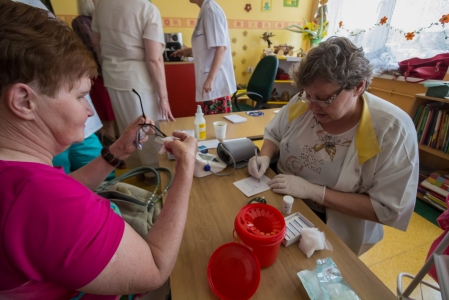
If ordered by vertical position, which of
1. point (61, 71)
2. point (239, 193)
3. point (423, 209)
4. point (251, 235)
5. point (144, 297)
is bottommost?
point (423, 209)

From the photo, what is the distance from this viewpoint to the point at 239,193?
0.96 metres

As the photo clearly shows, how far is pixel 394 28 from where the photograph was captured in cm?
263

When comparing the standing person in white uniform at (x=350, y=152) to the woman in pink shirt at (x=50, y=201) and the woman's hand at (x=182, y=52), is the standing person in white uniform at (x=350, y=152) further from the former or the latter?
the woman's hand at (x=182, y=52)

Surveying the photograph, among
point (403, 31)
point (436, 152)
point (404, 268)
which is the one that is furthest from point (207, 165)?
point (403, 31)

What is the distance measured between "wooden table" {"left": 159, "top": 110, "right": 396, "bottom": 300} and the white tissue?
17 millimetres

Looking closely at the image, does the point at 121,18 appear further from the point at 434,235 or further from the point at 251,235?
the point at 434,235

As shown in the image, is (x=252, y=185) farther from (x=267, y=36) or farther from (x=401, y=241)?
(x=267, y=36)

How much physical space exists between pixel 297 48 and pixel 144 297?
4828 mm

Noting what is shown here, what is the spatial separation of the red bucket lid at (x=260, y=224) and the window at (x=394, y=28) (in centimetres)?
273

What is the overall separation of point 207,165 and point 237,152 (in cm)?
17

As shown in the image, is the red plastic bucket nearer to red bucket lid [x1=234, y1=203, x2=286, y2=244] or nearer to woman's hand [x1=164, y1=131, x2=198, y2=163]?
red bucket lid [x1=234, y1=203, x2=286, y2=244]

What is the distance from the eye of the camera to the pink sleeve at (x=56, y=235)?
1.30 ft

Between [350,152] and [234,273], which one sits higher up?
[350,152]

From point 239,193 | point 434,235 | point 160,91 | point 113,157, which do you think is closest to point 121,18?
point 160,91
